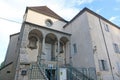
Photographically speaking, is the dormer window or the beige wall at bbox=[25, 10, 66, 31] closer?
the beige wall at bbox=[25, 10, 66, 31]

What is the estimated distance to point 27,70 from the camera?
356 inches

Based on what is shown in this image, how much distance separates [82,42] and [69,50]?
2.64m

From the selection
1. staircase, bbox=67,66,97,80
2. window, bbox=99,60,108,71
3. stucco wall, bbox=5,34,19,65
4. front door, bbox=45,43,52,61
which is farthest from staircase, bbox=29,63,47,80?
stucco wall, bbox=5,34,19,65

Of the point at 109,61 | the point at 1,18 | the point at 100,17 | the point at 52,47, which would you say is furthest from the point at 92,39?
the point at 1,18

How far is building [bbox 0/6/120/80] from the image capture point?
9953mm

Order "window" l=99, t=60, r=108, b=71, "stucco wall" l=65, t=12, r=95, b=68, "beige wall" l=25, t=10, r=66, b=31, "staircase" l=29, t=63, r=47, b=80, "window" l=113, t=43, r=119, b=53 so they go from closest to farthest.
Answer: "staircase" l=29, t=63, r=47, b=80 < "window" l=99, t=60, r=108, b=71 < "stucco wall" l=65, t=12, r=95, b=68 < "window" l=113, t=43, r=119, b=53 < "beige wall" l=25, t=10, r=66, b=31

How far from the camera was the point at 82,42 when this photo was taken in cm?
1252

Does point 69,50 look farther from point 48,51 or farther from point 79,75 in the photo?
point 79,75

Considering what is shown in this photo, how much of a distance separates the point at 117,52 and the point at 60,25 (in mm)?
9101

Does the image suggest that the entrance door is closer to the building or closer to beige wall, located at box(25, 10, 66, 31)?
the building

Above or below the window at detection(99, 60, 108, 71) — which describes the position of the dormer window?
above

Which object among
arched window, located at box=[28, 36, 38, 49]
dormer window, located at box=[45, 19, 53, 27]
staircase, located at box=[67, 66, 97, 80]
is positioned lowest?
staircase, located at box=[67, 66, 97, 80]

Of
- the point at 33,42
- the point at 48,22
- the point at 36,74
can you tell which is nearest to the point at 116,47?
the point at 48,22

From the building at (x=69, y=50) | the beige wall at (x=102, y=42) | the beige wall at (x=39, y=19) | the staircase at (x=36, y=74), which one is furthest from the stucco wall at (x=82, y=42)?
the staircase at (x=36, y=74)
